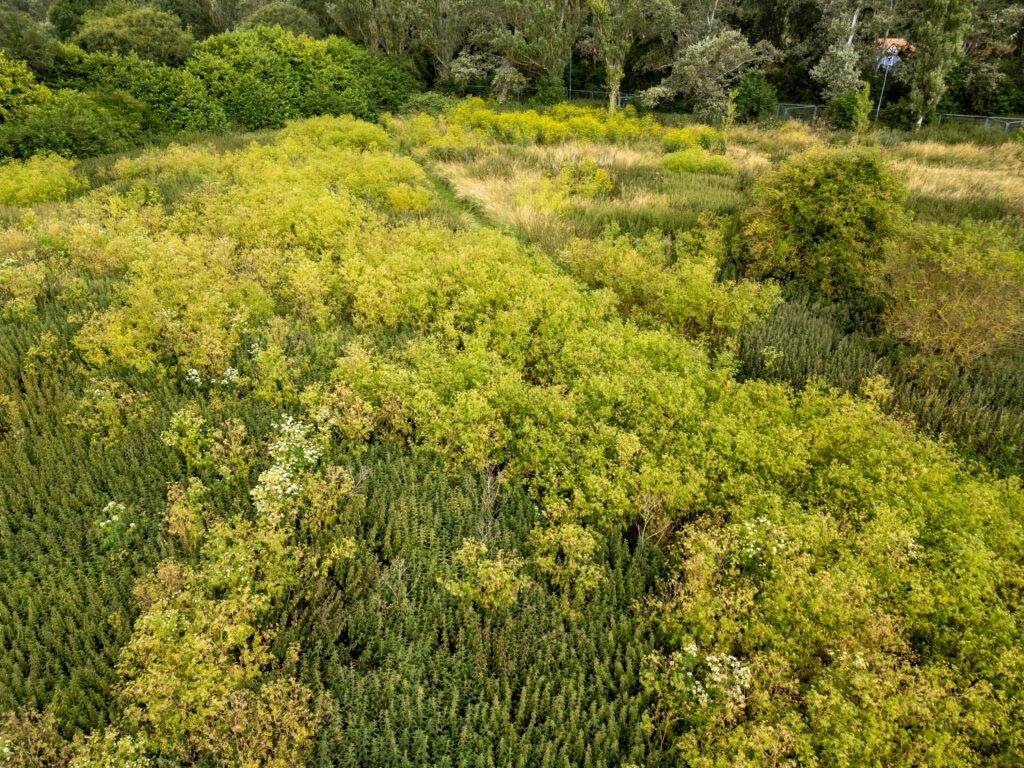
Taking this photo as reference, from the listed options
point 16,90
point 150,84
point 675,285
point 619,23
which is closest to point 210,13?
point 150,84

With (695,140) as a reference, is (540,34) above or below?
above

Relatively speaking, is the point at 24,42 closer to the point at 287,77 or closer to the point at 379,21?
the point at 287,77

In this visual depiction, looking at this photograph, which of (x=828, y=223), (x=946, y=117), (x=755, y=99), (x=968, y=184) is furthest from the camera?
(x=755, y=99)

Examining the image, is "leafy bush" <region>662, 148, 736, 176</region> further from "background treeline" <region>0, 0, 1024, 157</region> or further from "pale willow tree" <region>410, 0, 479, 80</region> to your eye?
"pale willow tree" <region>410, 0, 479, 80</region>

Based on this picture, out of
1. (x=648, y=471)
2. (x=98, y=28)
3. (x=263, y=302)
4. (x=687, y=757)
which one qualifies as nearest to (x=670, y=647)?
(x=687, y=757)

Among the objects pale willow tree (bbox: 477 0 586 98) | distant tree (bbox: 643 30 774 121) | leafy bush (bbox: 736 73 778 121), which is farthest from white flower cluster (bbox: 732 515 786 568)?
pale willow tree (bbox: 477 0 586 98)

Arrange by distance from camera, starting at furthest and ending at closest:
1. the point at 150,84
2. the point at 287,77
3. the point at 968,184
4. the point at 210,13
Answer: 1. the point at 210,13
2. the point at 287,77
3. the point at 150,84
4. the point at 968,184
